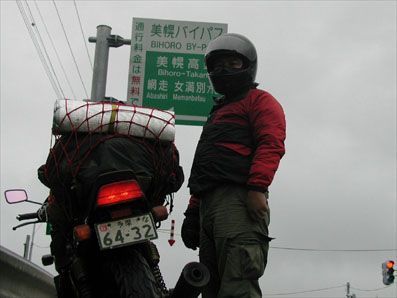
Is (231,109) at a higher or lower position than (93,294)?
higher

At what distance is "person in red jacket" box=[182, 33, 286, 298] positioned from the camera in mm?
3057

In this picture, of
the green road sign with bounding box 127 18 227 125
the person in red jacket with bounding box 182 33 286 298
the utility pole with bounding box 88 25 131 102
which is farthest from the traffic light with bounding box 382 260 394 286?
the person in red jacket with bounding box 182 33 286 298

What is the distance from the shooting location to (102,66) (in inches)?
331

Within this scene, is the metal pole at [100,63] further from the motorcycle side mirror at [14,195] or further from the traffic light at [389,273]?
the traffic light at [389,273]

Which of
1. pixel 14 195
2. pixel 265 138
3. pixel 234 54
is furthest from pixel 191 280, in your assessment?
pixel 14 195

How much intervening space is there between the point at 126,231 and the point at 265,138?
3.10 ft

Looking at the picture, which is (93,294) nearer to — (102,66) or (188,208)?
(188,208)

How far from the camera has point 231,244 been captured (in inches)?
122

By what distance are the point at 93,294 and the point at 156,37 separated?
7415mm

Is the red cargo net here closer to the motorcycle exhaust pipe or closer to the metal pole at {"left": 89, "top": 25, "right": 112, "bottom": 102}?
the motorcycle exhaust pipe

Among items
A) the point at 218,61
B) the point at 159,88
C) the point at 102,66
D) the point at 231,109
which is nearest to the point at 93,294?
the point at 231,109

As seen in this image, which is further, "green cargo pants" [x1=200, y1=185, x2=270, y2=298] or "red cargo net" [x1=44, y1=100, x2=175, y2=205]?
"red cargo net" [x1=44, y1=100, x2=175, y2=205]

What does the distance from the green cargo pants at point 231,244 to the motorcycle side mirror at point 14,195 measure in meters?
1.50

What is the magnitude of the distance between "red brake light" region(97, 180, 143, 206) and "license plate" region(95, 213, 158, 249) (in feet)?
0.38
